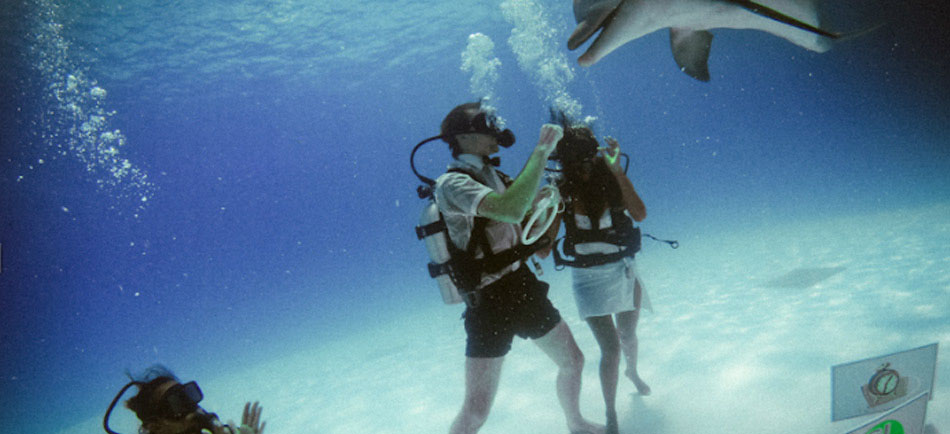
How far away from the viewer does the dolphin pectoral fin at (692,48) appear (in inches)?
87.1

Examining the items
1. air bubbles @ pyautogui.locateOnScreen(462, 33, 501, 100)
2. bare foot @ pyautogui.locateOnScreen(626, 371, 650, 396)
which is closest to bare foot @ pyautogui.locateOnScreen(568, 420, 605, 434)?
bare foot @ pyautogui.locateOnScreen(626, 371, 650, 396)

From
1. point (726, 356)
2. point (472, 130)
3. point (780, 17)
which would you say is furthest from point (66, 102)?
point (780, 17)

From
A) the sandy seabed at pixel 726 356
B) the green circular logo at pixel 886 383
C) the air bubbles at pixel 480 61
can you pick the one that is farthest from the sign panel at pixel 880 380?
the air bubbles at pixel 480 61

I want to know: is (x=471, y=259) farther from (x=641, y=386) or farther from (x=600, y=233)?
(x=641, y=386)

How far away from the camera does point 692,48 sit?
2.26m

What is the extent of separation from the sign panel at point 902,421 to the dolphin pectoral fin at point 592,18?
194 centimetres

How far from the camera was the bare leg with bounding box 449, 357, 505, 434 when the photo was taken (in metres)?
2.63

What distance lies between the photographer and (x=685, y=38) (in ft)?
7.38

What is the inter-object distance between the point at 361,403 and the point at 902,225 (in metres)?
14.0

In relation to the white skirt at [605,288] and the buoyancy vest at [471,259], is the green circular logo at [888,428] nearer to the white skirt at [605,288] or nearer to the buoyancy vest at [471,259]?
the white skirt at [605,288]

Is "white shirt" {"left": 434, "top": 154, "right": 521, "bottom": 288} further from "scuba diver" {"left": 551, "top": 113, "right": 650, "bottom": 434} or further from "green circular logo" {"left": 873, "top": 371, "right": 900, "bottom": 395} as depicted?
"green circular logo" {"left": 873, "top": 371, "right": 900, "bottom": 395}

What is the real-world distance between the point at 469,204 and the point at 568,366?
155cm

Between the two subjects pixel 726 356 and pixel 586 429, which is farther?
pixel 726 356

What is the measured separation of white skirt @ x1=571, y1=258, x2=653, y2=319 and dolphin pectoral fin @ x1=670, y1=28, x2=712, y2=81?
4.85 feet
